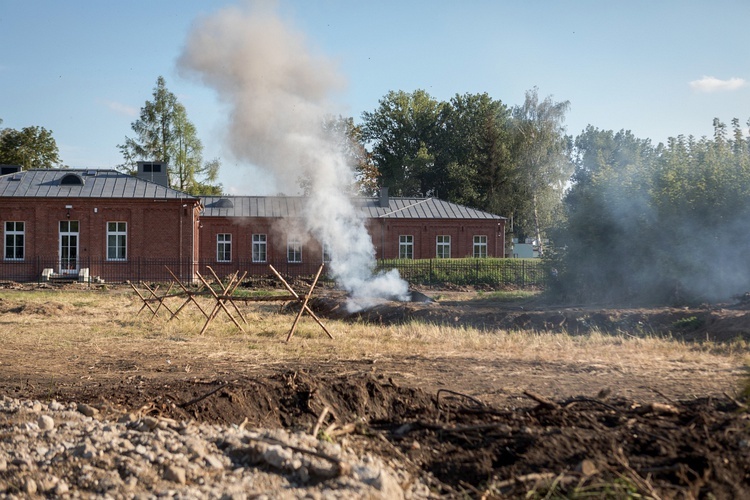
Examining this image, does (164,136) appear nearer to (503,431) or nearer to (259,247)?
(259,247)

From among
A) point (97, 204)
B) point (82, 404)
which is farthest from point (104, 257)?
point (82, 404)

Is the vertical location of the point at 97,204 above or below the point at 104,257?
above

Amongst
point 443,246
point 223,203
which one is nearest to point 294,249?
point 223,203

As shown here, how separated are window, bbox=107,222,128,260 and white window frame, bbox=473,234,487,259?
2232cm

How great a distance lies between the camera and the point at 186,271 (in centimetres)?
3850

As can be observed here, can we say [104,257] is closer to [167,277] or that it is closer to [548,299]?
[167,277]

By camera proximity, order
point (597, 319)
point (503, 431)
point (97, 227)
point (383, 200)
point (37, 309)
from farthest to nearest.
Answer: point (383, 200)
point (97, 227)
point (37, 309)
point (597, 319)
point (503, 431)

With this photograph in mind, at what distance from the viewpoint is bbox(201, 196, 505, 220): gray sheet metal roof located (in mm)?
44375

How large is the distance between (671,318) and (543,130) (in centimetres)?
4187

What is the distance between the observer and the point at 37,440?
20.9ft

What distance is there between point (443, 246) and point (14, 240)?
25.9 metres

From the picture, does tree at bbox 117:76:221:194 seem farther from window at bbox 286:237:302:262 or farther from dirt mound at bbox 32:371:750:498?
dirt mound at bbox 32:371:750:498

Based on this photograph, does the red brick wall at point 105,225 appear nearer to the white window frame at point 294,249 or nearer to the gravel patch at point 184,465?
the white window frame at point 294,249

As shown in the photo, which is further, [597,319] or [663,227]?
[663,227]
